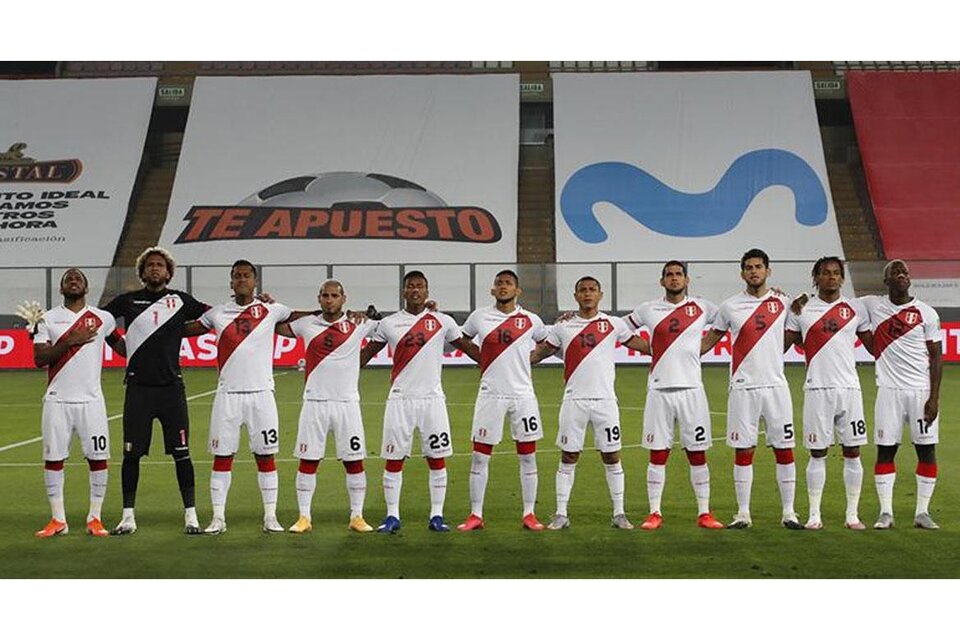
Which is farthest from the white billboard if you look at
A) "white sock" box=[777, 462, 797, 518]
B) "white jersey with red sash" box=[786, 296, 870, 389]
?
"white sock" box=[777, 462, 797, 518]

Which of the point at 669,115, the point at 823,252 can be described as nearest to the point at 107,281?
the point at 669,115

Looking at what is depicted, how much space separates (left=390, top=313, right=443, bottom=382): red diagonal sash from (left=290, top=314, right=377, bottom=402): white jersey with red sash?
0.28 meters

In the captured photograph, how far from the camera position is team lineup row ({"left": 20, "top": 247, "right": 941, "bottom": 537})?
8.57 meters

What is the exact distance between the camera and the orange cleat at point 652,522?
8.65 m

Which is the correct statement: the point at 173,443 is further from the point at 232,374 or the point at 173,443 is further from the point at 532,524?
the point at 532,524

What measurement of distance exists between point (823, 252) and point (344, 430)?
19963 mm

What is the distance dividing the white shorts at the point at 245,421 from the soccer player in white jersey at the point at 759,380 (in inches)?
121

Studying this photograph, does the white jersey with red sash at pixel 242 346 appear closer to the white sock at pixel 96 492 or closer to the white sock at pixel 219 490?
the white sock at pixel 219 490

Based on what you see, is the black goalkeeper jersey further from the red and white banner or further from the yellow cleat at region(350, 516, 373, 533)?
the red and white banner

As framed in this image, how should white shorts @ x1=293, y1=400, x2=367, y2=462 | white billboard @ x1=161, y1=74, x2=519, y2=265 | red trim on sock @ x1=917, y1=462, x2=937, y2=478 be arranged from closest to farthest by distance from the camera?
1. white shorts @ x1=293, y1=400, x2=367, y2=462
2. red trim on sock @ x1=917, y1=462, x2=937, y2=478
3. white billboard @ x1=161, y1=74, x2=519, y2=265

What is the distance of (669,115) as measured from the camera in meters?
28.2

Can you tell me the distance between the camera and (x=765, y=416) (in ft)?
28.5

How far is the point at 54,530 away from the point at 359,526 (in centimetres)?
212

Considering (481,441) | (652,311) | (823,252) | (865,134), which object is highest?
(865,134)
